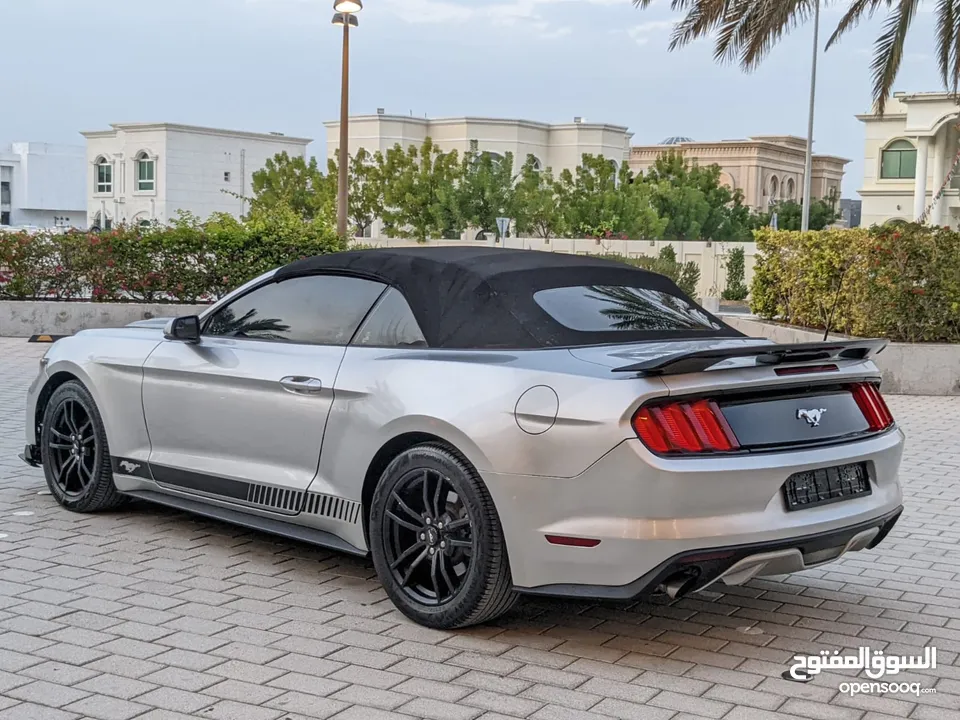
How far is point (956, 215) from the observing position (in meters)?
65.1

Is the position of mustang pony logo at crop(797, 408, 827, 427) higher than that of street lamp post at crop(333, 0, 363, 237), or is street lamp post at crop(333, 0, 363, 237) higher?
street lamp post at crop(333, 0, 363, 237)

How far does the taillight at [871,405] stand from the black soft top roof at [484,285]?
74 cm

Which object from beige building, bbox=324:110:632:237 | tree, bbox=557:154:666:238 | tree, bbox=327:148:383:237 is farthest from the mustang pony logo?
beige building, bbox=324:110:632:237

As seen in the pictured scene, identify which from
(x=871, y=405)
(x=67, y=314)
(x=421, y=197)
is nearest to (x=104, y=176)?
(x=421, y=197)

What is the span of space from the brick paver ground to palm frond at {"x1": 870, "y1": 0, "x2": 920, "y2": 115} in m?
11.6

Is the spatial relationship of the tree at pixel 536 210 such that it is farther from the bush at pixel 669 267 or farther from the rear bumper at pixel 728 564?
the rear bumper at pixel 728 564

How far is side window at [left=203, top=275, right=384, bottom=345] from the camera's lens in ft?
18.6

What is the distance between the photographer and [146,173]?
3711 inches

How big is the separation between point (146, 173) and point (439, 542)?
94.2 meters

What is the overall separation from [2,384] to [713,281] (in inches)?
1612

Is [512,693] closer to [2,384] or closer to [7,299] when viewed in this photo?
[2,384]

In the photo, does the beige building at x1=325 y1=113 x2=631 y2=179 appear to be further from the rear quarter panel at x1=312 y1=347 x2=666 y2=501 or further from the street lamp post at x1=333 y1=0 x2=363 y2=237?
the rear quarter panel at x1=312 y1=347 x2=666 y2=501

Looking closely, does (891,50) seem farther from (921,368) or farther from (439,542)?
(439,542)

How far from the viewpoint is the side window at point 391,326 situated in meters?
5.36
